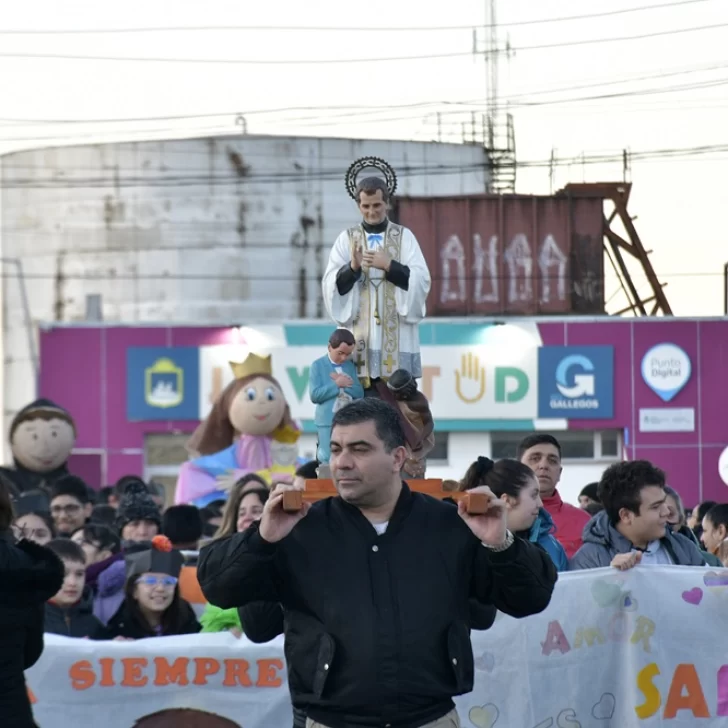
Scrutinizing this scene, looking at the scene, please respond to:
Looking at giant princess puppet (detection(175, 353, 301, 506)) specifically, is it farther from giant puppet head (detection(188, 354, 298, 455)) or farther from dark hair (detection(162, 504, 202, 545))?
dark hair (detection(162, 504, 202, 545))

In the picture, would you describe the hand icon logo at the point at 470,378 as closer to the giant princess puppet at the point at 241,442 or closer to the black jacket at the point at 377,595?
the giant princess puppet at the point at 241,442

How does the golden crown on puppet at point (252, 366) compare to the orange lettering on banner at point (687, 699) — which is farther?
the golden crown on puppet at point (252, 366)

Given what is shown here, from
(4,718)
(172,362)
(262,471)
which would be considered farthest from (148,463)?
(4,718)

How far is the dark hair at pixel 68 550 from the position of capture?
8211 millimetres

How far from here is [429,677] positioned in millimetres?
5129

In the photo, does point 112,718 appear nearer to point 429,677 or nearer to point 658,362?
point 429,677

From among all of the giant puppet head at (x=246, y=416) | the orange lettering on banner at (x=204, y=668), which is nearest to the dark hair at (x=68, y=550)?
the orange lettering on banner at (x=204, y=668)

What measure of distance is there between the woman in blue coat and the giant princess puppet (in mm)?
7221

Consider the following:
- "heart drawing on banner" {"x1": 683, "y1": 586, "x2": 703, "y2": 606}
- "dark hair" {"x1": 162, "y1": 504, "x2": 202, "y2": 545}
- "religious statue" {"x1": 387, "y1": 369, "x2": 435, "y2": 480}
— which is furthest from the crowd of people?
"dark hair" {"x1": 162, "y1": 504, "x2": 202, "y2": 545}

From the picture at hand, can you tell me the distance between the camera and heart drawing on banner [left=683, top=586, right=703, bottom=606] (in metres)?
7.64

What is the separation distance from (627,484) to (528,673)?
3.46 ft

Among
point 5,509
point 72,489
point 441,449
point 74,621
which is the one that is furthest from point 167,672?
point 441,449

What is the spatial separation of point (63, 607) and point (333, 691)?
3446 millimetres

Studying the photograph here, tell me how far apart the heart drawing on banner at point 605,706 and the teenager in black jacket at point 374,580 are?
251cm
